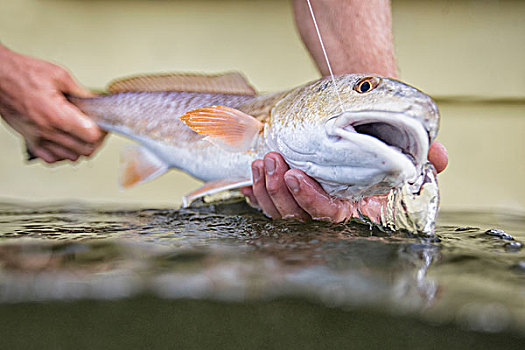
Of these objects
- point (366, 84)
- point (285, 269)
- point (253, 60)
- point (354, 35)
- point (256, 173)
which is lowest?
point (285, 269)

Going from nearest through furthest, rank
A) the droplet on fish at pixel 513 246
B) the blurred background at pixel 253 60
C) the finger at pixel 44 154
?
the droplet on fish at pixel 513 246
the finger at pixel 44 154
the blurred background at pixel 253 60

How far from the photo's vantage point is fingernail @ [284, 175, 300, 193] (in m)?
0.90

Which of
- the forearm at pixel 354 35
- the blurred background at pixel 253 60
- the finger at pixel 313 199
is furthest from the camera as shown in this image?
the blurred background at pixel 253 60

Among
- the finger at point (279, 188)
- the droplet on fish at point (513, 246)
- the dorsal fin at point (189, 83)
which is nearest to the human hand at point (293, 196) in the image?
the finger at point (279, 188)

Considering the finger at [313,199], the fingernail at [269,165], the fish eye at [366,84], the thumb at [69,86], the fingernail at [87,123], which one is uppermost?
the thumb at [69,86]

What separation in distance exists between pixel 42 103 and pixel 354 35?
772mm

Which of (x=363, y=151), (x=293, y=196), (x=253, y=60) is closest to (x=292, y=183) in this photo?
(x=293, y=196)

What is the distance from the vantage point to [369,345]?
49 cm

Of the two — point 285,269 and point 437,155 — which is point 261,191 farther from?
point 285,269

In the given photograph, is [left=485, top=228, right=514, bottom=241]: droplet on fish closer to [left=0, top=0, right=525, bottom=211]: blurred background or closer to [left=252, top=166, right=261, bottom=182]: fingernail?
[left=252, top=166, right=261, bottom=182]: fingernail

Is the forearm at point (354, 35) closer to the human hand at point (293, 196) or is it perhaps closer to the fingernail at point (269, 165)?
the human hand at point (293, 196)

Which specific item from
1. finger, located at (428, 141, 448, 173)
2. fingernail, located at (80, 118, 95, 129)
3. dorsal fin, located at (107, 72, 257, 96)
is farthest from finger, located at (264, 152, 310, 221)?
fingernail, located at (80, 118, 95, 129)

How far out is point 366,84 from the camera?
797mm

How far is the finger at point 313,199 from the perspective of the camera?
901 mm
